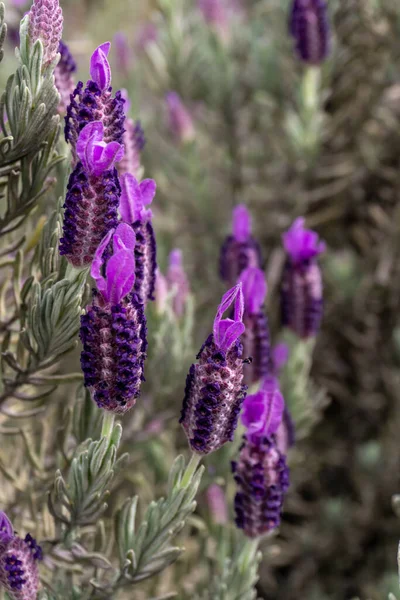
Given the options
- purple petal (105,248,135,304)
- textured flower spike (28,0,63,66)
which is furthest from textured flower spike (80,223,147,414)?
textured flower spike (28,0,63,66)

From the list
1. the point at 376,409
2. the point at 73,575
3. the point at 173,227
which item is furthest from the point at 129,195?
the point at 376,409

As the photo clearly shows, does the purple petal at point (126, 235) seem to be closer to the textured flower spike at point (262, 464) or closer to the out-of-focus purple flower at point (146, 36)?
the textured flower spike at point (262, 464)

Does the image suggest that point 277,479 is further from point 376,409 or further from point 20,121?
point 376,409

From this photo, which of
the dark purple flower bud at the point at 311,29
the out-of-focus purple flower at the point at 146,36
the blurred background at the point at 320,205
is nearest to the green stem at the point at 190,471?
the blurred background at the point at 320,205

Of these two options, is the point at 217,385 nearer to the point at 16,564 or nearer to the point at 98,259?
the point at 98,259

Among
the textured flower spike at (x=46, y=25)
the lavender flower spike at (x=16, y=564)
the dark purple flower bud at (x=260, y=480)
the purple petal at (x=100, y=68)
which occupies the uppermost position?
the textured flower spike at (x=46, y=25)

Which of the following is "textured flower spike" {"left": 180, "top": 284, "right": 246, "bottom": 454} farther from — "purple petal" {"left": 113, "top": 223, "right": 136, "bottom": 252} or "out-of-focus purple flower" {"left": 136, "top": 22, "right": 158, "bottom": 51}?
"out-of-focus purple flower" {"left": 136, "top": 22, "right": 158, "bottom": 51}
